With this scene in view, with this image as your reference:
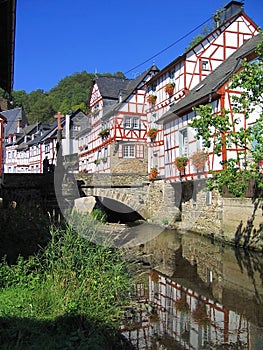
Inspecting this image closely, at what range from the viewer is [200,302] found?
270 inches

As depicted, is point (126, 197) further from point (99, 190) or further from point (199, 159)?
point (199, 159)

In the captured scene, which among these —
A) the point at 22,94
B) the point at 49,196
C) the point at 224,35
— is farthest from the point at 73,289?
the point at 22,94

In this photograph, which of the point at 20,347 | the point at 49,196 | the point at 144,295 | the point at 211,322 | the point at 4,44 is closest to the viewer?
the point at 20,347

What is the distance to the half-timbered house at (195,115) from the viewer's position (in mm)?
13641

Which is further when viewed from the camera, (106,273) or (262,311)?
(262,311)

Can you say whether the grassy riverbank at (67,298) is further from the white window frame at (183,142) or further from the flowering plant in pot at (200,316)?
the white window frame at (183,142)

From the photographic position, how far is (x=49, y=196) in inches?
609

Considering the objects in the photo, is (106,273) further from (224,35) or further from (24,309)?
(224,35)

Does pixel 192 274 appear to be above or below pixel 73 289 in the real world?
below

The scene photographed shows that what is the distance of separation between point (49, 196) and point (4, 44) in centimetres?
1055

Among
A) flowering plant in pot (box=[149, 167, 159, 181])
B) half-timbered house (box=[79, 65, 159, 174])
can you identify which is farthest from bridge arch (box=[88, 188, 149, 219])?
half-timbered house (box=[79, 65, 159, 174])

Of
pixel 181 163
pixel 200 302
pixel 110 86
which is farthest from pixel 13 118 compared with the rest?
pixel 200 302

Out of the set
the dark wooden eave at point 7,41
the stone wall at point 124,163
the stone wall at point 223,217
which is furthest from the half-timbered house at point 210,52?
the dark wooden eave at point 7,41

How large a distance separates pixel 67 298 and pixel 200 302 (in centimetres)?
296
